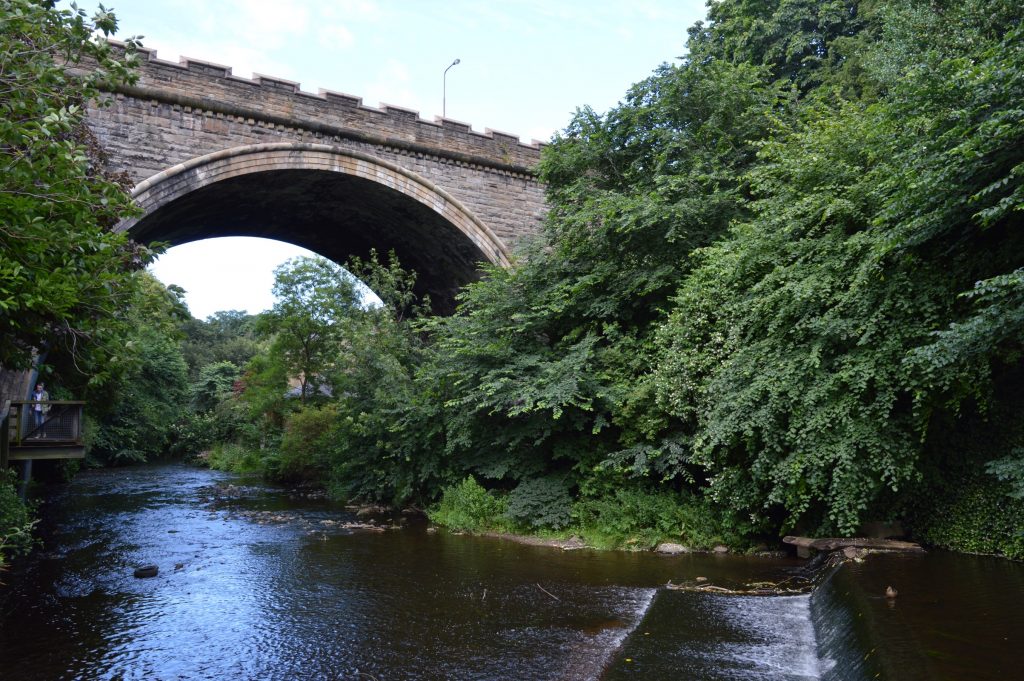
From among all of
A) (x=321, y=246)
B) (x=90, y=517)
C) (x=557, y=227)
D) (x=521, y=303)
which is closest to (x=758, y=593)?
(x=521, y=303)

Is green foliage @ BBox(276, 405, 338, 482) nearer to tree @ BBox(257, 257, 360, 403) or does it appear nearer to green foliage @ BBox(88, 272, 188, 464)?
tree @ BBox(257, 257, 360, 403)

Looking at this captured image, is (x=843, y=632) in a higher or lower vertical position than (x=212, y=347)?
lower

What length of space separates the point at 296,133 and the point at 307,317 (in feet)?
20.9

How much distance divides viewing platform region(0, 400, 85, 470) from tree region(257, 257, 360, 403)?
7.02 meters

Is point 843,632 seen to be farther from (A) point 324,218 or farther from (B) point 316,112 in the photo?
(A) point 324,218

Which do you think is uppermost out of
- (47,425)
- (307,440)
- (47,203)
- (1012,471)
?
(47,203)

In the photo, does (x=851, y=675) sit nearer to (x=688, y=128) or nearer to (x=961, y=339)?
(x=961, y=339)

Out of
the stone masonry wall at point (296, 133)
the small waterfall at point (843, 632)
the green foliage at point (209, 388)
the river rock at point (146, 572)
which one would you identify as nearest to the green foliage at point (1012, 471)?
the small waterfall at point (843, 632)

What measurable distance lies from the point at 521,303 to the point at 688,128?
4.15 m

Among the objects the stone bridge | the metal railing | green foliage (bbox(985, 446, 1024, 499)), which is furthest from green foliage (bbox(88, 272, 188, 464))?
green foliage (bbox(985, 446, 1024, 499))

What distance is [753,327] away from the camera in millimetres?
7484

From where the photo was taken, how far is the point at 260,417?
69.7 ft

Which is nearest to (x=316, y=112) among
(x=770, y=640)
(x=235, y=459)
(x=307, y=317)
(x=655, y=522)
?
(x=307, y=317)

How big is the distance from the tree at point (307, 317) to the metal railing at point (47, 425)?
7.00 meters
